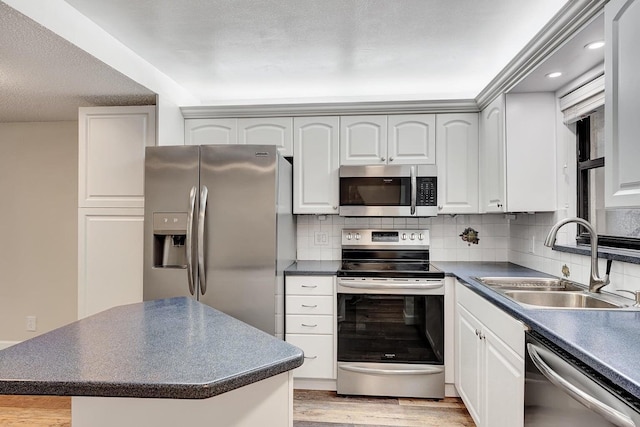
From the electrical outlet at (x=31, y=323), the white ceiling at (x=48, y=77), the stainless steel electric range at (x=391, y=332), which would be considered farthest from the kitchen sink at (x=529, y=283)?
the electrical outlet at (x=31, y=323)

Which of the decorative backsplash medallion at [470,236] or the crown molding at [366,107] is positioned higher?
the crown molding at [366,107]

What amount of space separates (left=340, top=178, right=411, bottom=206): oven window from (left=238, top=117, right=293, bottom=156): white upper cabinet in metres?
0.55

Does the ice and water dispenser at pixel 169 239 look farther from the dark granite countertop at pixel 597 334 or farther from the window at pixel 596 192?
the window at pixel 596 192

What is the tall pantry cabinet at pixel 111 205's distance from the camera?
8.97 feet

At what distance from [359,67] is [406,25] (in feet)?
2.12

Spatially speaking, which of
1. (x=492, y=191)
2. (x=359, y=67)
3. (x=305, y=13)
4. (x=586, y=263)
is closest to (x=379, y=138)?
(x=359, y=67)

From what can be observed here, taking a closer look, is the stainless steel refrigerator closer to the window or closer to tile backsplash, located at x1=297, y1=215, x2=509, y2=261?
tile backsplash, located at x1=297, y1=215, x2=509, y2=261

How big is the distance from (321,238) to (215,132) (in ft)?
4.16

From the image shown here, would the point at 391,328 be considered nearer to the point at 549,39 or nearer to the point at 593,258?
the point at 593,258

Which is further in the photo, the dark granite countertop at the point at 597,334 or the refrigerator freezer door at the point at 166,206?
the refrigerator freezer door at the point at 166,206

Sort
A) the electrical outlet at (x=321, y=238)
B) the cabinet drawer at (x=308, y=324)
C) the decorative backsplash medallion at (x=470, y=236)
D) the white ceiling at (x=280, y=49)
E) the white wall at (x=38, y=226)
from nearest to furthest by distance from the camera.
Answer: the white ceiling at (x=280, y=49) → the cabinet drawer at (x=308, y=324) → the decorative backsplash medallion at (x=470, y=236) → the electrical outlet at (x=321, y=238) → the white wall at (x=38, y=226)

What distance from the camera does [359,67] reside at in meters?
2.78

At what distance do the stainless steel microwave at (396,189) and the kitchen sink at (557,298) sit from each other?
1.03 metres

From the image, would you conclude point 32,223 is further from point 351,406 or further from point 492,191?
point 492,191
